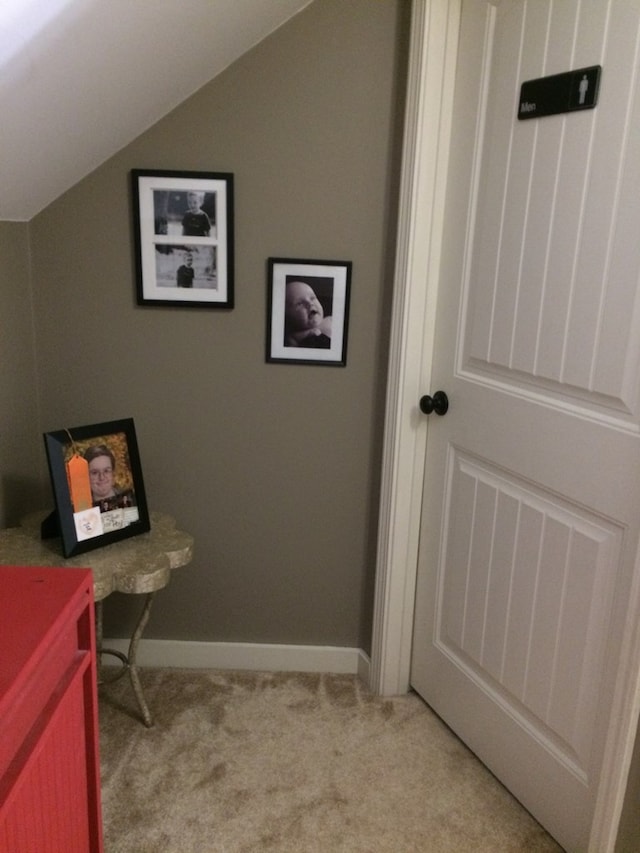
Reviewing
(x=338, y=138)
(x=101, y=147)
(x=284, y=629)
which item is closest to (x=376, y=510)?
(x=284, y=629)

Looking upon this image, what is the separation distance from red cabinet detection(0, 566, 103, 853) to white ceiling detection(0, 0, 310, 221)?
2.79 feet

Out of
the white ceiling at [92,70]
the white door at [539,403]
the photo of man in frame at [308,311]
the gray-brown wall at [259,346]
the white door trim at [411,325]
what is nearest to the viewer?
the white ceiling at [92,70]

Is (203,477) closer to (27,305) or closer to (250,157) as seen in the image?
(27,305)

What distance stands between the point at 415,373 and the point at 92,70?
1.04 m

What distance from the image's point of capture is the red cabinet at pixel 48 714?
92cm

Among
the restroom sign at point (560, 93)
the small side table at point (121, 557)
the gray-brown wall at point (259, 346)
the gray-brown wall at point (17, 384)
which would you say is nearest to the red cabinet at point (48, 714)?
the small side table at point (121, 557)

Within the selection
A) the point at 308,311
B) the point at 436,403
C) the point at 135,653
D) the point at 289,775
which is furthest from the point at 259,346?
the point at 289,775

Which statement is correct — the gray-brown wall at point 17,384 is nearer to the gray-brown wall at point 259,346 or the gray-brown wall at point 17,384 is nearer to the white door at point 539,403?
A: the gray-brown wall at point 259,346

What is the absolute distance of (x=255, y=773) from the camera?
73.1 inches

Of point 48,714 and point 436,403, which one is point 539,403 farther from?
point 48,714

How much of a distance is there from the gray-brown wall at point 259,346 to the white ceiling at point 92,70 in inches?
3.6

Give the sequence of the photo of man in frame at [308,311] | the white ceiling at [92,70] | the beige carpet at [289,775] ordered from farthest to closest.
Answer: the photo of man in frame at [308,311]
the beige carpet at [289,775]
the white ceiling at [92,70]

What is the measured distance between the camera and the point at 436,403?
6.33ft

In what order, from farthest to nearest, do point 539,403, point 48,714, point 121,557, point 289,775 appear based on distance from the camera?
point 289,775, point 121,557, point 539,403, point 48,714
